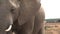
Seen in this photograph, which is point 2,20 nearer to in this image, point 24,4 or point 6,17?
point 6,17

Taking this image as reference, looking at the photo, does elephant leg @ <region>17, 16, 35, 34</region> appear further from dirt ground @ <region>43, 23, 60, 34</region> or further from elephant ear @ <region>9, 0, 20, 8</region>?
dirt ground @ <region>43, 23, 60, 34</region>

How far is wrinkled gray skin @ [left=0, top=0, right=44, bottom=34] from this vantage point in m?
0.95

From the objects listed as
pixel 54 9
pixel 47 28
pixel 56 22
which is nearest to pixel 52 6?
pixel 54 9

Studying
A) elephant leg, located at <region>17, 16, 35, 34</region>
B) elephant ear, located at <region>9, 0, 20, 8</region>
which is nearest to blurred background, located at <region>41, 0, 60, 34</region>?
elephant leg, located at <region>17, 16, 35, 34</region>

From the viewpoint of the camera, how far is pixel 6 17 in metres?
0.97

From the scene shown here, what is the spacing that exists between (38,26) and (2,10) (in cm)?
52

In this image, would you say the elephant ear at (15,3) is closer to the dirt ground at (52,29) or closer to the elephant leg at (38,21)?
the elephant leg at (38,21)

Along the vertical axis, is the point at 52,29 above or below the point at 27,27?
below

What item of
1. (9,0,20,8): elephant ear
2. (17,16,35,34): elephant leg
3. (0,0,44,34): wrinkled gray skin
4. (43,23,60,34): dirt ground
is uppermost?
(9,0,20,8): elephant ear

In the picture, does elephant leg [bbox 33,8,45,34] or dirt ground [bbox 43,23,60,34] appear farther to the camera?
dirt ground [bbox 43,23,60,34]

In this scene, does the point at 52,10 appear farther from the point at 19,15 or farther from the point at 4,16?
the point at 4,16

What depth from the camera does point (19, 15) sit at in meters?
1.09

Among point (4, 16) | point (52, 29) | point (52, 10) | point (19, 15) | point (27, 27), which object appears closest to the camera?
point (4, 16)

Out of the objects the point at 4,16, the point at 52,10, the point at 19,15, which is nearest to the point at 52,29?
the point at 52,10
